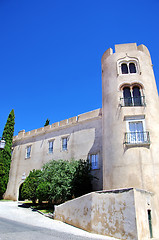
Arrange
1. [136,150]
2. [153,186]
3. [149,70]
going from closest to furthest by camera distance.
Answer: [153,186] < [136,150] < [149,70]

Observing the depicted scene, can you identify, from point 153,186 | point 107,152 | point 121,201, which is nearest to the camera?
point 121,201

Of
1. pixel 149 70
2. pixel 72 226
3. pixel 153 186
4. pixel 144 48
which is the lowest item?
pixel 72 226

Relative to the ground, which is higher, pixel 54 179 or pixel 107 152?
pixel 107 152

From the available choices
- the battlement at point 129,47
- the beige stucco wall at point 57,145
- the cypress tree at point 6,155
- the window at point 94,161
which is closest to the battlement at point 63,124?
the beige stucco wall at point 57,145

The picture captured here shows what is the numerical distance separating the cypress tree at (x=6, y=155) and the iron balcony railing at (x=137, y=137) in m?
18.8

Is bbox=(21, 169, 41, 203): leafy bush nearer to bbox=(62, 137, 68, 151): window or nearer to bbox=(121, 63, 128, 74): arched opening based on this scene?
bbox=(62, 137, 68, 151): window

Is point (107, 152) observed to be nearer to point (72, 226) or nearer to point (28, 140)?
point (72, 226)

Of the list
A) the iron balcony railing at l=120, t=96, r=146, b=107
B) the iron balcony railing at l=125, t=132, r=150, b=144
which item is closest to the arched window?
the iron balcony railing at l=120, t=96, r=146, b=107

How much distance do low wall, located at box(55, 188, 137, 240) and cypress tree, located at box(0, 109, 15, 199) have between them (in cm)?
1597

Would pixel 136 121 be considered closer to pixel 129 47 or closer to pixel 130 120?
pixel 130 120

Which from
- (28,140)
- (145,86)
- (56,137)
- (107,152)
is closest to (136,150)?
(107,152)

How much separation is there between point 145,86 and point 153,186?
7.25 meters

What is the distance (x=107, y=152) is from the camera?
1425cm

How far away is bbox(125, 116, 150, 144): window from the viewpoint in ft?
44.3
